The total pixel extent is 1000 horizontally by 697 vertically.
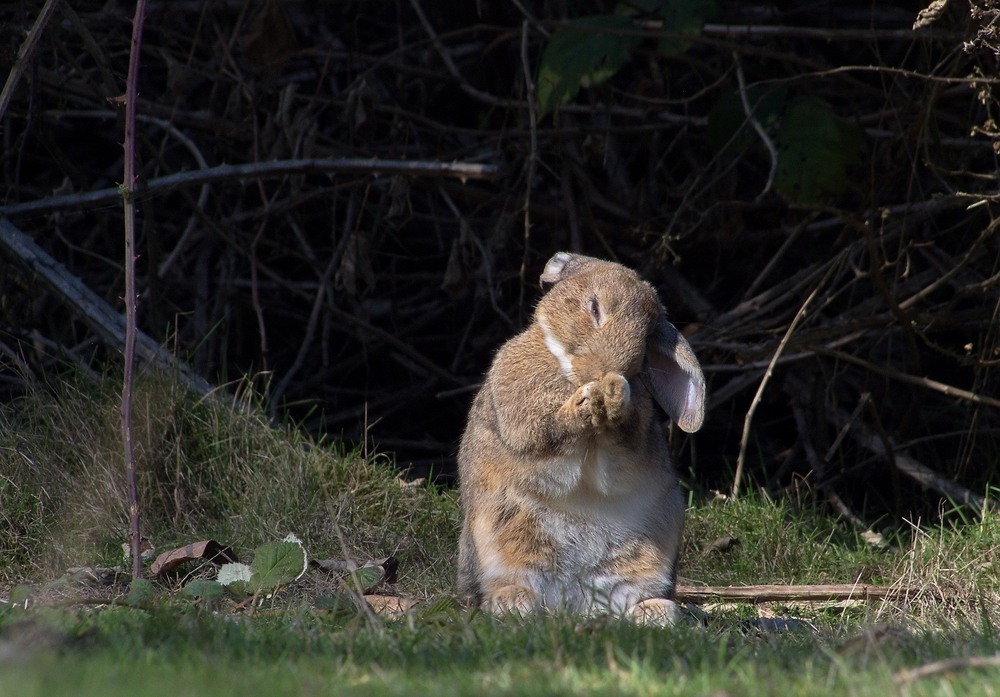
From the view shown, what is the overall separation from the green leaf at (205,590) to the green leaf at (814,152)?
3.12 m

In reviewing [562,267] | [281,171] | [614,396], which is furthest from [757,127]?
[614,396]

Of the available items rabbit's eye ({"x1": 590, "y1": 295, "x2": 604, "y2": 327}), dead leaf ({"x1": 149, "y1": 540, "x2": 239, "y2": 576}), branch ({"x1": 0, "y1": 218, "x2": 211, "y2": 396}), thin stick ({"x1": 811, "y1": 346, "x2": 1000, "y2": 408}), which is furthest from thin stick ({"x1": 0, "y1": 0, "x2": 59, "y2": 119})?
thin stick ({"x1": 811, "y1": 346, "x2": 1000, "y2": 408})

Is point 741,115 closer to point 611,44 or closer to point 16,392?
point 611,44

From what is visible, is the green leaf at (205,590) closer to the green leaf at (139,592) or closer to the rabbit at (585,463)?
the green leaf at (139,592)

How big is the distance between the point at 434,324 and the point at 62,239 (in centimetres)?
234

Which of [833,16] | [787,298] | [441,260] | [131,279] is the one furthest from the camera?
[441,260]

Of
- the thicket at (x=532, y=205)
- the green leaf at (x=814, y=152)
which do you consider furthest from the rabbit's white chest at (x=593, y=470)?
the green leaf at (x=814, y=152)

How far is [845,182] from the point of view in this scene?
590 centimetres

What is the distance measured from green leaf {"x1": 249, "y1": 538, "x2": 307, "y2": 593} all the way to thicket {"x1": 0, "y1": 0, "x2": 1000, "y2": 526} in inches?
68.9

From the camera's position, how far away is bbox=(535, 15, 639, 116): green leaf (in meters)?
5.75

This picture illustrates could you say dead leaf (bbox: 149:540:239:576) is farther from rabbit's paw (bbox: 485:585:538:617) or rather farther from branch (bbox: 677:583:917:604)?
branch (bbox: 677:583:917:604)

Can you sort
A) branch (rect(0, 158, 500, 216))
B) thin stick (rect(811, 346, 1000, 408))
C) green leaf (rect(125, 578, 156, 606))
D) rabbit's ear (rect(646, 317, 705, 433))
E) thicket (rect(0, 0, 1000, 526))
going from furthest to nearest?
thin stick (rect(811, 346, 1000, 408))
thicket (rect(0, 0, 1000, 526))
branch (rect(0, 158, 500, 216))
rabbit's ear (rect(646, 317, 705, 433))
green leaf (rect(125, 578, 156, 606))

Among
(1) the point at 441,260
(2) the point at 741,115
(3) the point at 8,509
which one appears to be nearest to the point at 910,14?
(2) the point at 741,115

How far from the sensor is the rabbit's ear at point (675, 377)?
4512 mm
